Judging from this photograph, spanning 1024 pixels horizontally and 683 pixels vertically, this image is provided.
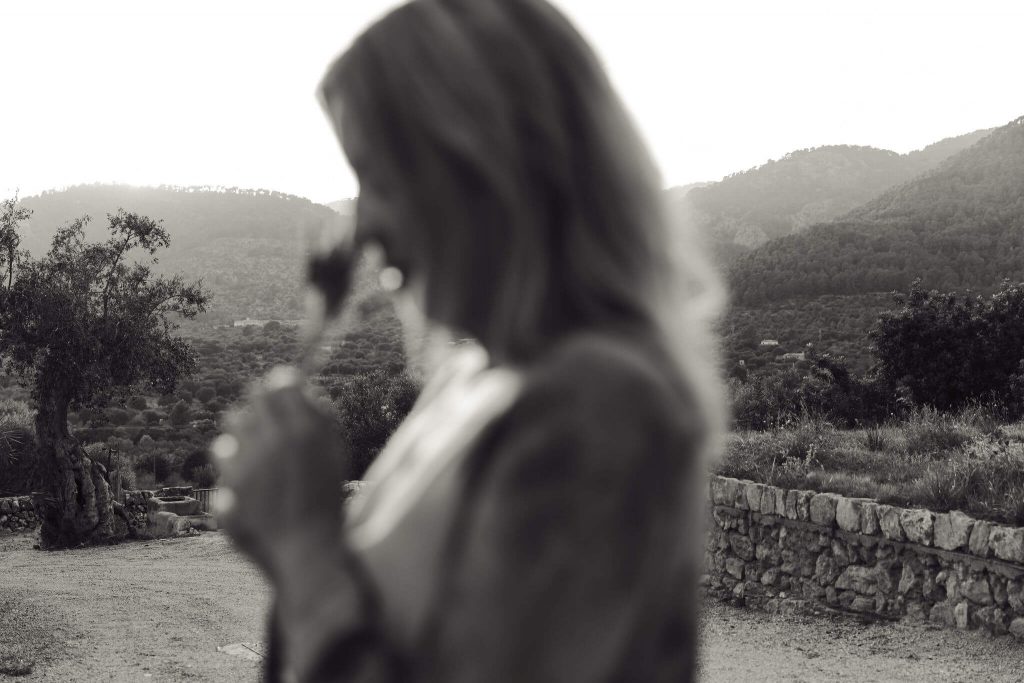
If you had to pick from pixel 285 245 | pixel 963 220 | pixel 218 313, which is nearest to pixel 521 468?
pixel 963 220

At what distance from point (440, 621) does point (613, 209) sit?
1.37 ft

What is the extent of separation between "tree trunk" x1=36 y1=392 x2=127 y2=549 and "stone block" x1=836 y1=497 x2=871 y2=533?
1297 centimetres

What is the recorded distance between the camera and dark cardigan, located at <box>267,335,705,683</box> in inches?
28.9

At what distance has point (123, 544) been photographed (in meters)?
16.6

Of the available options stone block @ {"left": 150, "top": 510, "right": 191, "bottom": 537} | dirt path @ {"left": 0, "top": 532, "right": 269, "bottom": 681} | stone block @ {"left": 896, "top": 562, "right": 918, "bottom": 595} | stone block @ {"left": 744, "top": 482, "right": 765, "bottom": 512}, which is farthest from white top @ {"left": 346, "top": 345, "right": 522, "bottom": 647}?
stone block @ {"left": 150, "top": 510, "right": 191, "bottom": 537}

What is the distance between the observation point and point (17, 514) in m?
18.4

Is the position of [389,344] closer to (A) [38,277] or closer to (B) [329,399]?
(B) [329,399]

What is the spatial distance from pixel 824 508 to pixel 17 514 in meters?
16.0

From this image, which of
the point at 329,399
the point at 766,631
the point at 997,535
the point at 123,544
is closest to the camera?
the point at 997,535

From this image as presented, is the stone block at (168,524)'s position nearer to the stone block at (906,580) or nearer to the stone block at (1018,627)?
the stone block at (906,580)

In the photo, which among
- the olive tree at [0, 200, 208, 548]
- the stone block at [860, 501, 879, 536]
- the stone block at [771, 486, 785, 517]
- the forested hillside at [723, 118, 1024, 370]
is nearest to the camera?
the stone block at [860, 501, 879, 536]

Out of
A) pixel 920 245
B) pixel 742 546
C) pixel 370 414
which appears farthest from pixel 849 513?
pixel 920 245

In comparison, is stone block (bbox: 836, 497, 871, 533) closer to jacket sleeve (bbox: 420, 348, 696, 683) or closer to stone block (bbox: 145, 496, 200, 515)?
jacket sleeve (bbox: 420, 348, 696, 683)

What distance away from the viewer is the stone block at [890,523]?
898 centimetres
